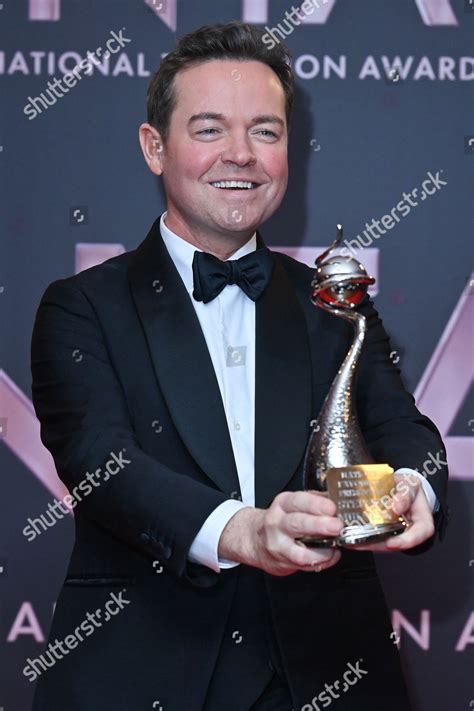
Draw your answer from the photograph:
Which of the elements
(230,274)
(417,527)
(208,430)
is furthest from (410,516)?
(230,274)

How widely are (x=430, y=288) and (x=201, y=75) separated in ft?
3.40

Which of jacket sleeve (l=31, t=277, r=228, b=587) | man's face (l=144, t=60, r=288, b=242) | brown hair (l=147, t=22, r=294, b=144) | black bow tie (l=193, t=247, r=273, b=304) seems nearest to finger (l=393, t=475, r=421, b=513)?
jacket sleeve (l=31, t=277, r=228, b=587)

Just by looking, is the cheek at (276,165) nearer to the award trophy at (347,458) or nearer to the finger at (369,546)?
the award trophy at (347,458)

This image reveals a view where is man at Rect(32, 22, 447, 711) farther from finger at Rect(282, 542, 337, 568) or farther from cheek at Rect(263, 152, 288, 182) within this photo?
finger at Rect(282, 542, 337, 568)

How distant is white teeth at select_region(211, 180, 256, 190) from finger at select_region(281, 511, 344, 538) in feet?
2.69

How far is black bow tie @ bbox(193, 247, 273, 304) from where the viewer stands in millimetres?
2002

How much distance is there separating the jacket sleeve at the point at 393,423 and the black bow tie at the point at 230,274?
224mm

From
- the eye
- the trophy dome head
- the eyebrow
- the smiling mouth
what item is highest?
the eyebrow

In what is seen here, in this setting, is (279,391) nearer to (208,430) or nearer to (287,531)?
(208,430)

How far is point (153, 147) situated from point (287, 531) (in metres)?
1.06

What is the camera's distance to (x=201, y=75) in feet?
6.81

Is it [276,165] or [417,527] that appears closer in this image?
[417,527]

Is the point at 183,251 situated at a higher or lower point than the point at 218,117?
lower

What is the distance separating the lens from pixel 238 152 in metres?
2.02
